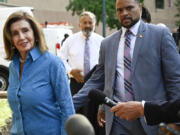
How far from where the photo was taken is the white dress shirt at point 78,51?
304 inches

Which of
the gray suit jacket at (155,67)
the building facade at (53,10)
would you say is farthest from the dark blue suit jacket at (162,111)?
the building facade at (53,10)

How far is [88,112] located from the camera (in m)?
4.93

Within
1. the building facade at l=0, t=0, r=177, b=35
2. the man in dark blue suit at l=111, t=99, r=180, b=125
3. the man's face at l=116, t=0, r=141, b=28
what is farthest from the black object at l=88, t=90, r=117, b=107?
the building facade at l=0, t=0, r=177, b=35

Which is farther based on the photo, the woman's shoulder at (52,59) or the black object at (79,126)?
the woman's shoulder at (52,59)

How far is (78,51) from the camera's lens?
25.6ft

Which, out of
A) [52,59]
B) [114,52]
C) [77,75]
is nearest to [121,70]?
[114,52]

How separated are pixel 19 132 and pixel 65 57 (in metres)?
4.82

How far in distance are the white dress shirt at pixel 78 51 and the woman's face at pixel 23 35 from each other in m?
4.17

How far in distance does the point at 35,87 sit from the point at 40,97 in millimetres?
91

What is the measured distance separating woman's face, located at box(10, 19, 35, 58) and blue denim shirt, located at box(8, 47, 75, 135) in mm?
86

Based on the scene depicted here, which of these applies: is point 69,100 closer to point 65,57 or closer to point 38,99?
point 38,99

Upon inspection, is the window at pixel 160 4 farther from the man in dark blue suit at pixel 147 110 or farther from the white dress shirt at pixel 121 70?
the man in dark blue suit at pixel 147 110

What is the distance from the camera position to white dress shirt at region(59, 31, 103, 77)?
7.71 meters

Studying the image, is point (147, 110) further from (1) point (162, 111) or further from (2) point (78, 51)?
(2) point (78, 51)
